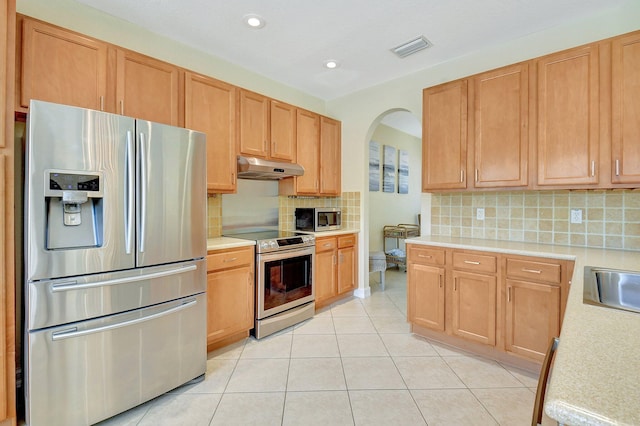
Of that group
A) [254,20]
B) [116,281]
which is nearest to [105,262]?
[116,281]

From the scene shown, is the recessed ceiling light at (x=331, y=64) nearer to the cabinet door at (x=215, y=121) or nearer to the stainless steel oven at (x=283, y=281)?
the cabinet door at (x=215, y=121)

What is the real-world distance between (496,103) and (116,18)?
314cm

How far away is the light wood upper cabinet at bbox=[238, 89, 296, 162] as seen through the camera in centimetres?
292

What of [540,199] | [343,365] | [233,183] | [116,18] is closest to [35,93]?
[116,18]

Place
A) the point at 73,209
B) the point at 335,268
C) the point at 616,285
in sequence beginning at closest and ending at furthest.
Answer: the point at 616,285 → the point at 73,209 → the point at 335,268

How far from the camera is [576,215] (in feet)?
7.75

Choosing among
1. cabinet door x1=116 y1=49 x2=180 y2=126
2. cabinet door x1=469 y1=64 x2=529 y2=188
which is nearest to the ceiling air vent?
cabinet door x1=469 y1=64 x2=529 y2=188

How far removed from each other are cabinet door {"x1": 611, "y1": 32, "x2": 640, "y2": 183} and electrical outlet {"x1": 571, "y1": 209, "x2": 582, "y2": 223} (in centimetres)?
45

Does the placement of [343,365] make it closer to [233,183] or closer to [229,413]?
[229,413]

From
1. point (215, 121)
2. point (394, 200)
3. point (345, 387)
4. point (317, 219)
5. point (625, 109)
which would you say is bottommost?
point (345, 387)

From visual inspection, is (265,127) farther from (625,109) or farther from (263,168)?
(625,109)

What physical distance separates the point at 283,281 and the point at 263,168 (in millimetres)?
1126

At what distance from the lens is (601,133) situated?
2008 mm

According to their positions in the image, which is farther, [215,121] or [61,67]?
[215,121]
